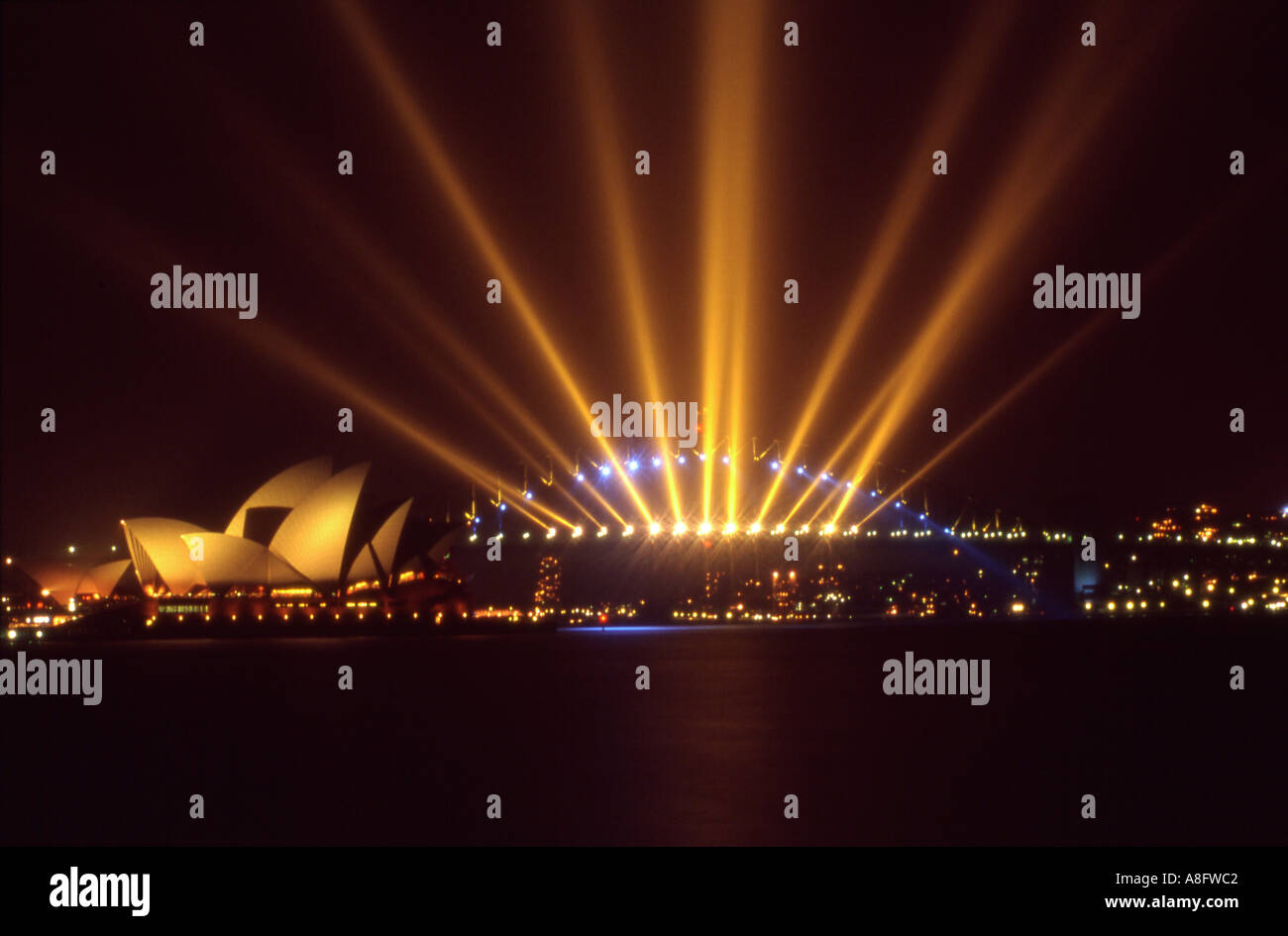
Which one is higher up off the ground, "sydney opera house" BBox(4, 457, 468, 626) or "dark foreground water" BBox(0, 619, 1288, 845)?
"sydney opera house" BBox(4, 457, 468, 626)

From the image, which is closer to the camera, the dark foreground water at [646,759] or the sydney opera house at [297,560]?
the dark foreground water at [646,759]

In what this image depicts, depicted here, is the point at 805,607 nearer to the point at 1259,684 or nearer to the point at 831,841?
the point at 1259,684

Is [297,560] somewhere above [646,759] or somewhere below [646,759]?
above

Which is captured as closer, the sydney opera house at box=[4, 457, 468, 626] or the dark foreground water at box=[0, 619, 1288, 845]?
the dark foreground water at box=[0, 619, 1288, 845]

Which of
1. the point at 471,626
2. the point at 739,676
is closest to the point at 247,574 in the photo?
the point at 471,626

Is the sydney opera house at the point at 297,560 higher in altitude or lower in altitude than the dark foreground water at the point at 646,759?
higher

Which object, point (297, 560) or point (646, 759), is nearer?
point (646, 759)
